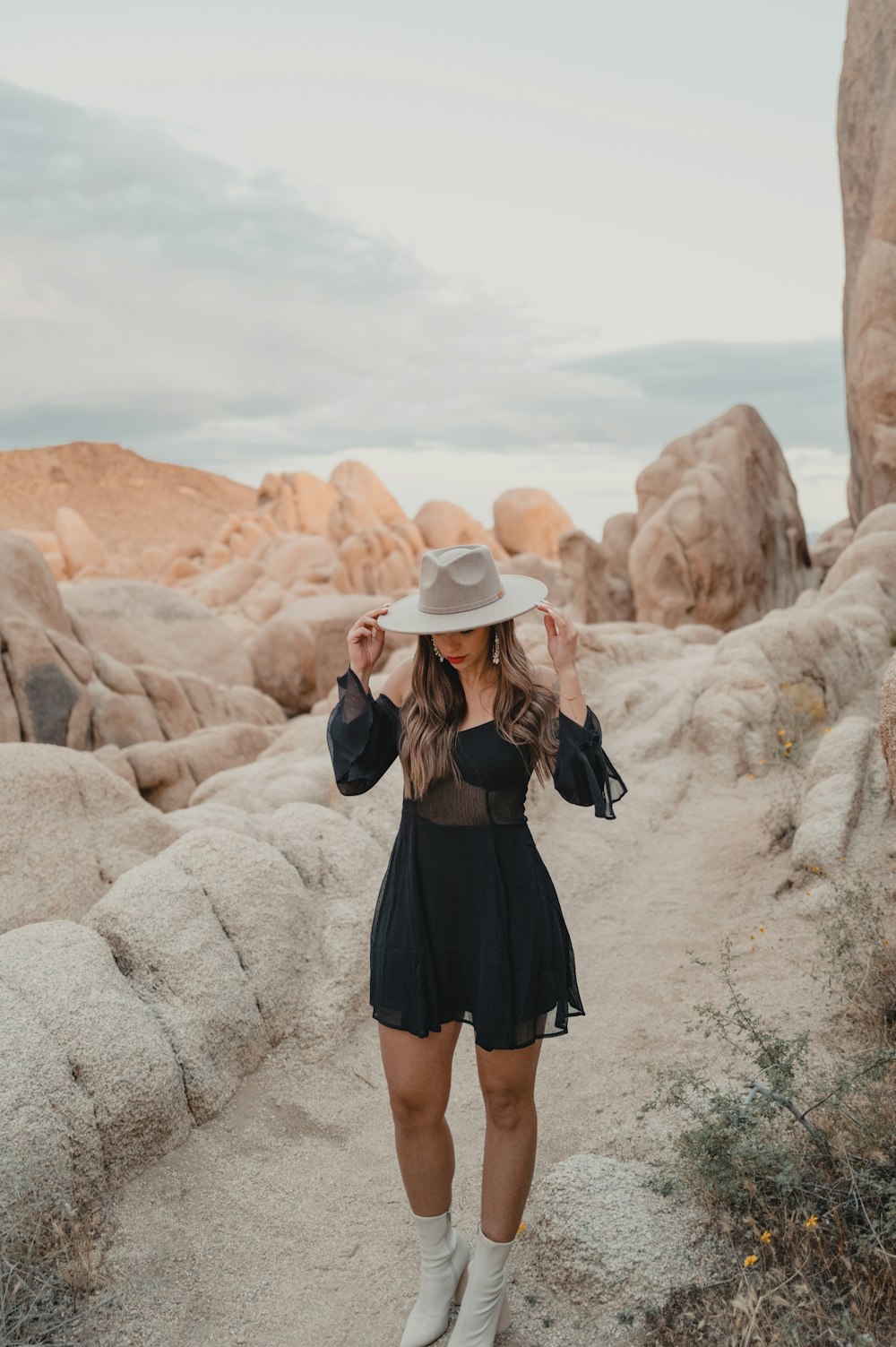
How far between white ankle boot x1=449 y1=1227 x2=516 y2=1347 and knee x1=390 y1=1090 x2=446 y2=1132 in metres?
0.41

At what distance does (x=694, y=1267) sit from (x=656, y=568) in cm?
1852

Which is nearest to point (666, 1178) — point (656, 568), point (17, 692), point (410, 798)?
point (410, 798)

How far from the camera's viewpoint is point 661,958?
6527mm

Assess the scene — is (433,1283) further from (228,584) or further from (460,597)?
(228,584)

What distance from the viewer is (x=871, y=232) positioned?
16828 millimetres

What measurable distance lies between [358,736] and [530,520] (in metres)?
37.8

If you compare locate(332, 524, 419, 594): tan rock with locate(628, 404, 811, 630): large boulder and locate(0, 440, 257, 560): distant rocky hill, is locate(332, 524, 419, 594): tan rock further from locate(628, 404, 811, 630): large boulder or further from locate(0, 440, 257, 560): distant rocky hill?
locate(0, 440, 257, 560): distant rocky hill

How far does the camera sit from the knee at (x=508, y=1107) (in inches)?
134

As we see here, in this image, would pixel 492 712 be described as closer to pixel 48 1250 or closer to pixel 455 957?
pixel 455 957

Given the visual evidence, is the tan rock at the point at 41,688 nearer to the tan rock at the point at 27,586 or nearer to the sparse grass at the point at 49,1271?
the tan rock at the point at 27,586

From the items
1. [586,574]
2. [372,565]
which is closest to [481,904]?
[586,574]

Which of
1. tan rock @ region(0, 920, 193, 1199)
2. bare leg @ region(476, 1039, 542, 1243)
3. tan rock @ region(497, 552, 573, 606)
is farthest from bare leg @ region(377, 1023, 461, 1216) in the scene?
tan rock @ region(497, 552, 573, 606)

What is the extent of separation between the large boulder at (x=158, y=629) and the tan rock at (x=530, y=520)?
19.2 metres

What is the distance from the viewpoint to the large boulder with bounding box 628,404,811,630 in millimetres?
21281
